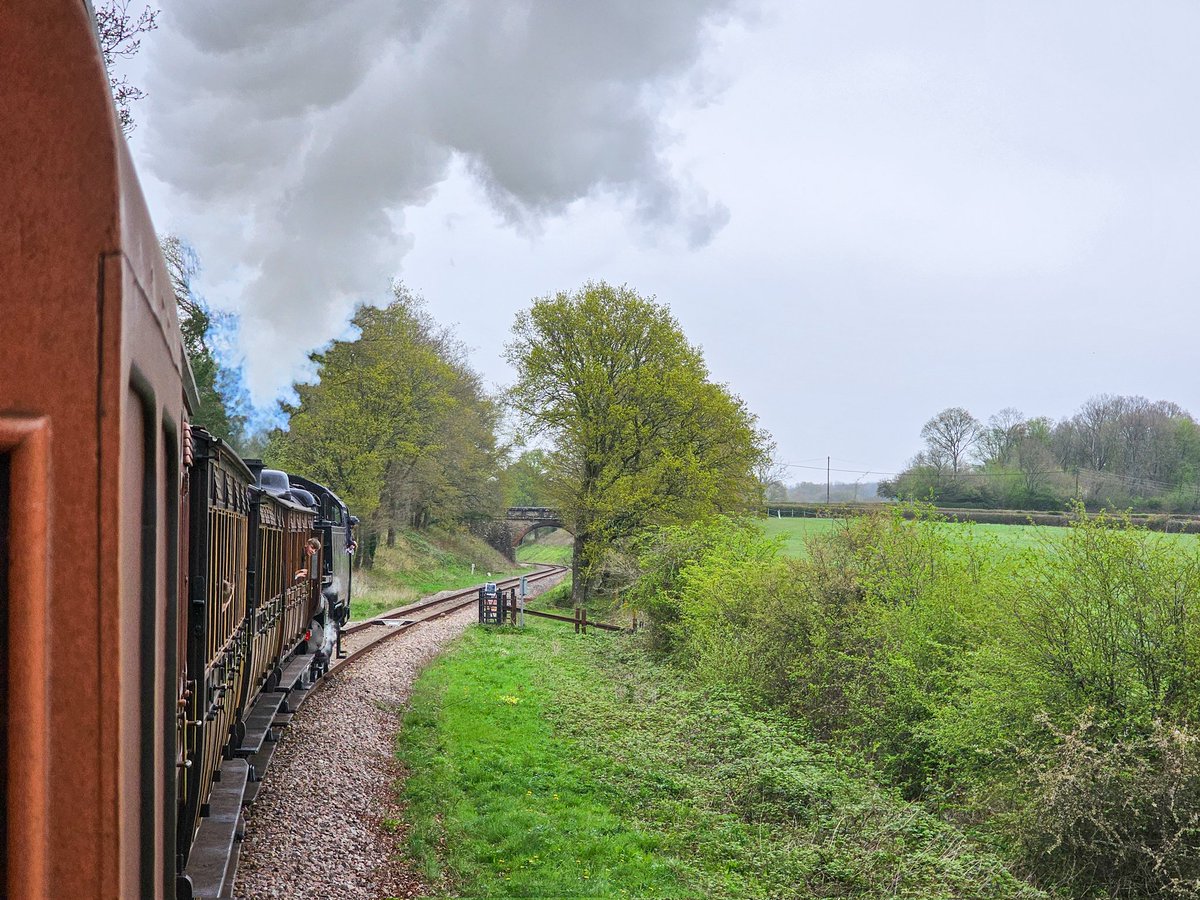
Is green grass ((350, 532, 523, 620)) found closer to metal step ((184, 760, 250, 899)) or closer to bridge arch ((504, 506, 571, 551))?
bridge arch ((504, 506, 571, 551))

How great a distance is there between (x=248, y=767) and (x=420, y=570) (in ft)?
106

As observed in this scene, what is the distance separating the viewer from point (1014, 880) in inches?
294

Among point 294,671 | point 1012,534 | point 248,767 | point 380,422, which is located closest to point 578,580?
point 380,422

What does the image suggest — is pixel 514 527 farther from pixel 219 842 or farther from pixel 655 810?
pixel 219 842

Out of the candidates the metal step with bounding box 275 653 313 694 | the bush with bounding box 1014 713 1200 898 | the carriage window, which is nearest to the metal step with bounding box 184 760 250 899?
the metal step with bounding box 275 653 313 694

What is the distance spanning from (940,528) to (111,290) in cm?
1210

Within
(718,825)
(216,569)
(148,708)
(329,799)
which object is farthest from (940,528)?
(148,708)

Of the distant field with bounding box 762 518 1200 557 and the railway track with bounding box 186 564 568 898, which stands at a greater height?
the distant field with bounding box 762 518 1200 557

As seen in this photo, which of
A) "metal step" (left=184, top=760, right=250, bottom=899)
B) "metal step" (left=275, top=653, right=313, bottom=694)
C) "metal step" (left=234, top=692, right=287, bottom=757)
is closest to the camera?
"metal step" (left=184, top=760, right=250, bottom=899)

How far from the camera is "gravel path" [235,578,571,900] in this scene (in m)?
7.12

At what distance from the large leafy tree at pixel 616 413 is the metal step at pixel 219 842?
2271cm

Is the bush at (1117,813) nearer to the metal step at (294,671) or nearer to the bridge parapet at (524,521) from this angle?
the metal step at (294,671)

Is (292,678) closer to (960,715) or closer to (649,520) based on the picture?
(960,715)

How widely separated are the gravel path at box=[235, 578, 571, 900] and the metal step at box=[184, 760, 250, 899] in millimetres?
613
